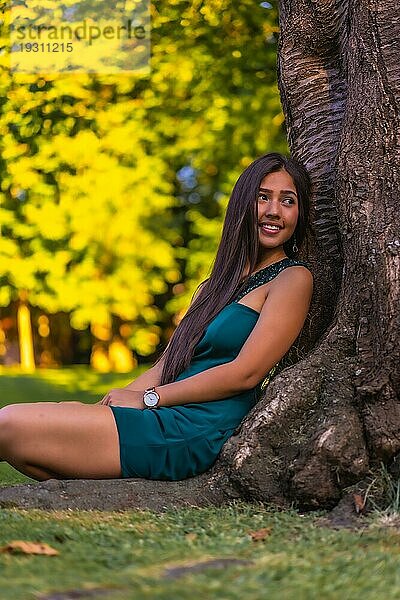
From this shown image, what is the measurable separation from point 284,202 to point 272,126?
955 cm

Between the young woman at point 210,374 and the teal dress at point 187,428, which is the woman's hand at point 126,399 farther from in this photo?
the teal dress at point 187,428

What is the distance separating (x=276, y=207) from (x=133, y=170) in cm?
1093

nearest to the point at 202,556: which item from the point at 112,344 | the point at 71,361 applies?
the point at 112,344

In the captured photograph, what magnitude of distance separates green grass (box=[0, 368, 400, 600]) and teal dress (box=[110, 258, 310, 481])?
333 mm

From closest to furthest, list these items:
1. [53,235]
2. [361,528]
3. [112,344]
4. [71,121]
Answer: [361,528]
[71,121]
[53,235]
[112,344]

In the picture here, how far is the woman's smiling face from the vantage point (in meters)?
4.51

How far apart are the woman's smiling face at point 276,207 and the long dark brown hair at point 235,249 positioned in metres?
0.03

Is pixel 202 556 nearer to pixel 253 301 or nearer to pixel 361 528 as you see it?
pixel 361 528

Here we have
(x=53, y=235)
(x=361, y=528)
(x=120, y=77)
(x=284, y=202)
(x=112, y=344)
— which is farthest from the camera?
(x=112, y=344)

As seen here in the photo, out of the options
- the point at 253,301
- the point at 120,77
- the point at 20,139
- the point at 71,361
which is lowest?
the point at 71,361

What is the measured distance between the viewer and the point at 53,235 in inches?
608

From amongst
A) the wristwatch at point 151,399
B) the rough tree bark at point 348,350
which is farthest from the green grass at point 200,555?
the wristwatch at point 151,399

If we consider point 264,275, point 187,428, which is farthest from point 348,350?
point 187,428

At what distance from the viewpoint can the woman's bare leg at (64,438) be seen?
402 centimetres
